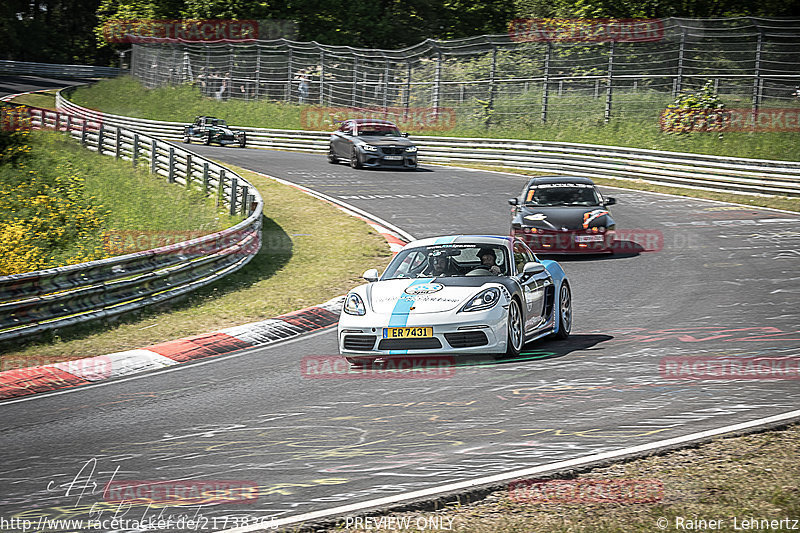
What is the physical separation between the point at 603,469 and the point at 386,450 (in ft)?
4.72

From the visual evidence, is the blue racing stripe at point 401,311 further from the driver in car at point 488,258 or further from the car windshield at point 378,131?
the car windshield at point 378,131

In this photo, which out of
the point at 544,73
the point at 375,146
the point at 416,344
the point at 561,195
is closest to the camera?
the point at 416,344

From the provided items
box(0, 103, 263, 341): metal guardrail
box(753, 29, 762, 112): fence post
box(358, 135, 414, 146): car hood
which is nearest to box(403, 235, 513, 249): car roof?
box(0, 103, 263, 341): metal guardrail

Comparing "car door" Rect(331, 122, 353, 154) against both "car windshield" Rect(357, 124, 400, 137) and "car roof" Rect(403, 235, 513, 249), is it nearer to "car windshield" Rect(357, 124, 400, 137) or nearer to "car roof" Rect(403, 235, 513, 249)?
"car windshield" Rect(357, 124, 400, 137)

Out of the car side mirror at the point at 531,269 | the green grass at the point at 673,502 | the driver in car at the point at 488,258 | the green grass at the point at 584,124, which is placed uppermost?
the green grass at the point at 584,124

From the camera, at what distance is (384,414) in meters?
7.17

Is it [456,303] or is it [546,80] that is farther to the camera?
[546,80]

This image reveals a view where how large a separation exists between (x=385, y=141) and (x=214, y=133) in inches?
453

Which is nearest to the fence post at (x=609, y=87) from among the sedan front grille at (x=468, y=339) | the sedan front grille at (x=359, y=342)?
the sedan front grille at (x=468, y=339)

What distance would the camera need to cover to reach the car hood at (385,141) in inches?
1212

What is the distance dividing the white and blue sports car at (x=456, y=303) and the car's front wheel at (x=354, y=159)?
68.2 feet

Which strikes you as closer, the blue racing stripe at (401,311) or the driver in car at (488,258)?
the blue racing stripe at (401,311)

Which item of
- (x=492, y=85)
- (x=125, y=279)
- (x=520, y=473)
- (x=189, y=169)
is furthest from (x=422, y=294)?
(x=492, y=85)

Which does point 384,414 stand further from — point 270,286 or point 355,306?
point 270,286
